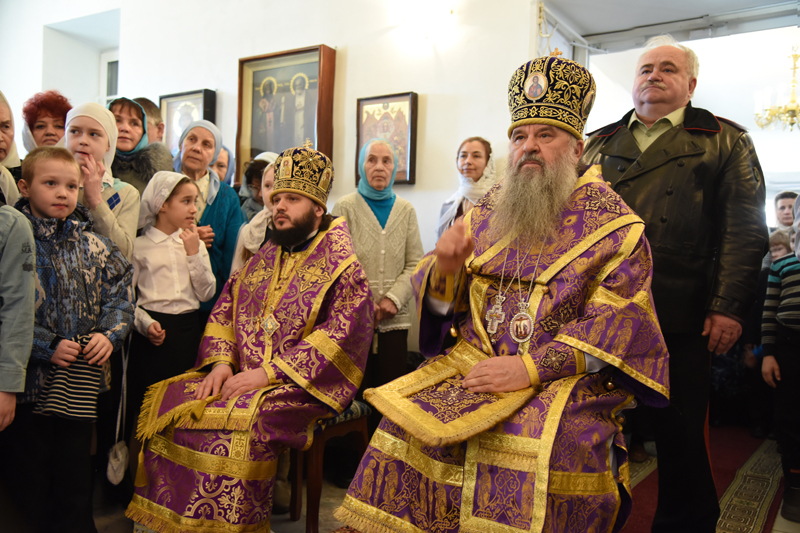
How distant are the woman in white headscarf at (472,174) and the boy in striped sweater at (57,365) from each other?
2.66 meters

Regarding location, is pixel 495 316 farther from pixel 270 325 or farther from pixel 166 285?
pixel 166 285

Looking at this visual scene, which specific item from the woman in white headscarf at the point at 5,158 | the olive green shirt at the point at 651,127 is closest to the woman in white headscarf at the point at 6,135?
the woman in white headscarf at the point at 5,158

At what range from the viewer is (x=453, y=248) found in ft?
7.23

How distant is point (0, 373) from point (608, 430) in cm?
229

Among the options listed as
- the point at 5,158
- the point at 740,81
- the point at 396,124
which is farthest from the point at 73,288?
the point at 740,81

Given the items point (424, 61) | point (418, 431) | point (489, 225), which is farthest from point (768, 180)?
point (418, 431)

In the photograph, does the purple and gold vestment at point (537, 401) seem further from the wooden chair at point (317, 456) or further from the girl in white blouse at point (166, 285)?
the girl in white blouse at point (166, 285)

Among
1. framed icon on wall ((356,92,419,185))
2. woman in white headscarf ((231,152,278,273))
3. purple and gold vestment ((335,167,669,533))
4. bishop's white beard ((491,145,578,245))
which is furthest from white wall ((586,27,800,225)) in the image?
purple and gold vestment ((335,167,669,533))

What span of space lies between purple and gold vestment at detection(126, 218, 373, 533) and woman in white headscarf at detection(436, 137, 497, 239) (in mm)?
1580

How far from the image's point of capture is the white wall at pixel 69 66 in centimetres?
807

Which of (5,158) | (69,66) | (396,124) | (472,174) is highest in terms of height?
(69,66)

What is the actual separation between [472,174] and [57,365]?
3151 millimetres

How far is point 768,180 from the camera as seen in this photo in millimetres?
10266

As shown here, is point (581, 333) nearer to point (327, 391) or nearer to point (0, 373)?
point (327, 391)
